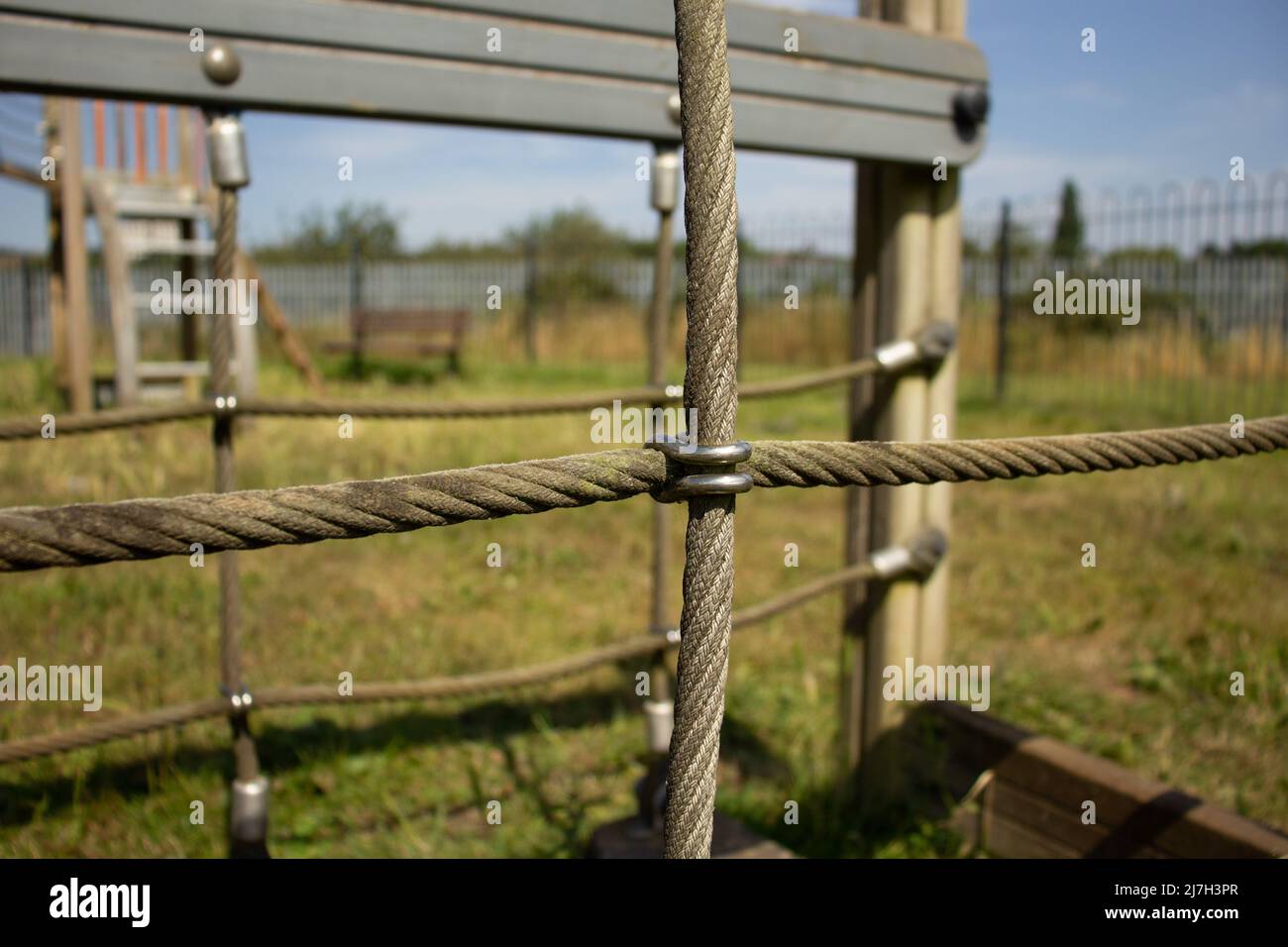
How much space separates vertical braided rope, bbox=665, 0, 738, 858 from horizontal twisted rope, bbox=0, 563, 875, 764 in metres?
1.14

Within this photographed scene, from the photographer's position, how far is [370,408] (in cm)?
212

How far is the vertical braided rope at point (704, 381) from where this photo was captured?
850 mm

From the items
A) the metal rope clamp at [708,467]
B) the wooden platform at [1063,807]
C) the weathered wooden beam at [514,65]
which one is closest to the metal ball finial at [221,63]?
the weathered wooden beam at [514,65]

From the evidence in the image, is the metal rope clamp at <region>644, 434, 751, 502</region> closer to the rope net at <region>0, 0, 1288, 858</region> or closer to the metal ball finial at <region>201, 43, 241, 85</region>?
the rope net at <region>0, 0, 1288, 858</region>

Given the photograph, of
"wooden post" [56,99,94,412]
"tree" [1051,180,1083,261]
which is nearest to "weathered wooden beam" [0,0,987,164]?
"wooden post" [56,99,94,412]

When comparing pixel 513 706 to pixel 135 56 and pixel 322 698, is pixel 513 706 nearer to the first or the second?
pixel 322 698

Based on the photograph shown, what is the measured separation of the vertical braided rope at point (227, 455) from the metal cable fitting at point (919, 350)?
4.30 ft

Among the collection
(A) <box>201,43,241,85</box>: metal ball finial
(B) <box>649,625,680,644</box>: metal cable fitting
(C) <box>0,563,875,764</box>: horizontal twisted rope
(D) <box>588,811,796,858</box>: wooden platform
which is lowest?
(D) <box>588,811,796,858</box>: wooden platform

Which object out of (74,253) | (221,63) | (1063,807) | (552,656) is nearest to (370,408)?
(221,63)

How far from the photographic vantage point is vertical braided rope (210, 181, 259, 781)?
1801 mm

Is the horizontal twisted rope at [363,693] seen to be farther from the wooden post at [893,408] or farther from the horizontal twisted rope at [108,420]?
the horizontal twisted rope at [108,420]

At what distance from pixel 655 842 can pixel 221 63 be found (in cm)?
162

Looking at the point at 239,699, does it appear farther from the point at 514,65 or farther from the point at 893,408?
the point at 893,408
